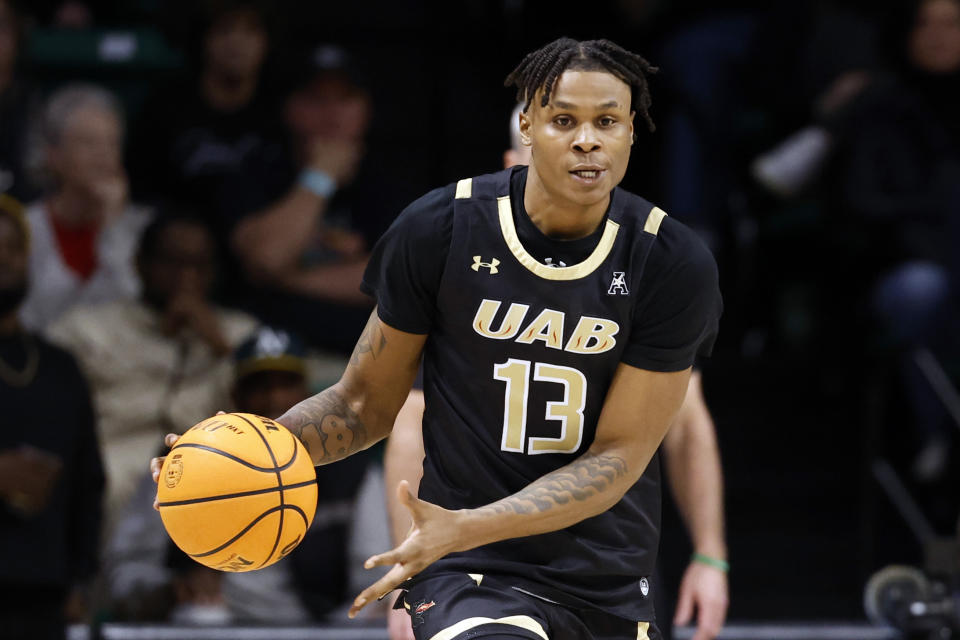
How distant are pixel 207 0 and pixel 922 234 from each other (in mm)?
3872

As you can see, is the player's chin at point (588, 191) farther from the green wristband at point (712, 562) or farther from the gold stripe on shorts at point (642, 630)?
the green wristband at point (712, 562)

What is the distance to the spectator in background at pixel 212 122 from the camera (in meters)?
7.09

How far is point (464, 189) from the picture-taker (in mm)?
3184

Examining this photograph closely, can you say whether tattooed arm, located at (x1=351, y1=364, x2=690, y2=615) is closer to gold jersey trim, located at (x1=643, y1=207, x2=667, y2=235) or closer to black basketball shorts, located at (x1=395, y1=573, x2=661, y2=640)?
black basketball shorts, located at (x1=395, y1=573, x2=661, y2=640)

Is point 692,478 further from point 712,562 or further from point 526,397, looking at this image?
point 526,397

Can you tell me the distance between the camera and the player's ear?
3094mm

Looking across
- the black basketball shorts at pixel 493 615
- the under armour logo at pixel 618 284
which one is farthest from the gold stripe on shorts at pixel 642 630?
the under armour logo at pixel 618 284

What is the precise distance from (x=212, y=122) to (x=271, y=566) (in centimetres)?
239

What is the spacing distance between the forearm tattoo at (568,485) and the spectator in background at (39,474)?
10.1 feet

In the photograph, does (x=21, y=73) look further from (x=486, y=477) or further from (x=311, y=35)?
(x=486, y=477)

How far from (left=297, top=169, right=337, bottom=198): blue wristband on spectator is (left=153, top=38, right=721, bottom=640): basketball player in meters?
3.75

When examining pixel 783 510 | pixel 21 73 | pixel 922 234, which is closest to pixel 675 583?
pixel 783 510

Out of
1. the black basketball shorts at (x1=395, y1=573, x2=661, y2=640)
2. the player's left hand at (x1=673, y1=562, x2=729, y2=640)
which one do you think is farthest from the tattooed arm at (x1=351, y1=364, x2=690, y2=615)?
the player's left hand at (x1=673, y1=562, x2=729, y2=640)

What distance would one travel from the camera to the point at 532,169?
10.3 feet
